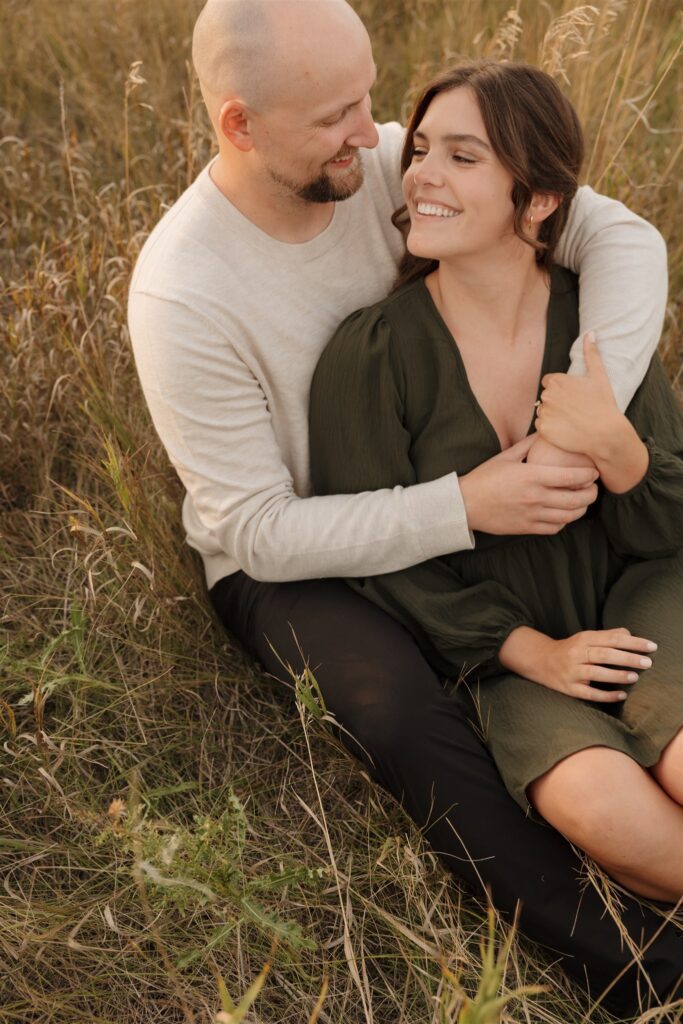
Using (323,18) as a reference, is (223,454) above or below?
below

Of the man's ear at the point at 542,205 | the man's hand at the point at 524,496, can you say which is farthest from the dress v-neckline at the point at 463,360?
the man's ear at the point at 542,205

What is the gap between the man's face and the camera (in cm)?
211

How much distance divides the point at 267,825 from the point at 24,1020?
62 cm

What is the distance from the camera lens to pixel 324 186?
2.21 m

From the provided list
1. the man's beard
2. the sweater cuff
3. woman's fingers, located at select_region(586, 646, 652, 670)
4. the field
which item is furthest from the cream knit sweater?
woman's fingers, located at select_region(586, 646, 652, 670)

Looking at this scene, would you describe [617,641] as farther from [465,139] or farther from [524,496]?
[465,139]

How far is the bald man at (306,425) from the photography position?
196 cm

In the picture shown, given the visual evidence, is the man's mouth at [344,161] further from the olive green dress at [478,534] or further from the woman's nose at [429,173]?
the olive green dress at [478,534]

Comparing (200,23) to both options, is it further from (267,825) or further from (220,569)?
(267,825)

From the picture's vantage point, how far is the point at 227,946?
1.92 metres

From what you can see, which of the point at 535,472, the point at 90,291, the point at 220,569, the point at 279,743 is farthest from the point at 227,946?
the point at 90,291

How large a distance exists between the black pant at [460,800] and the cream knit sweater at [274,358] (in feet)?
0.58

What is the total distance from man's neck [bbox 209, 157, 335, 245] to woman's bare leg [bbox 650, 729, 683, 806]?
4.30 ft

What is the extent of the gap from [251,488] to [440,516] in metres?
0.40
